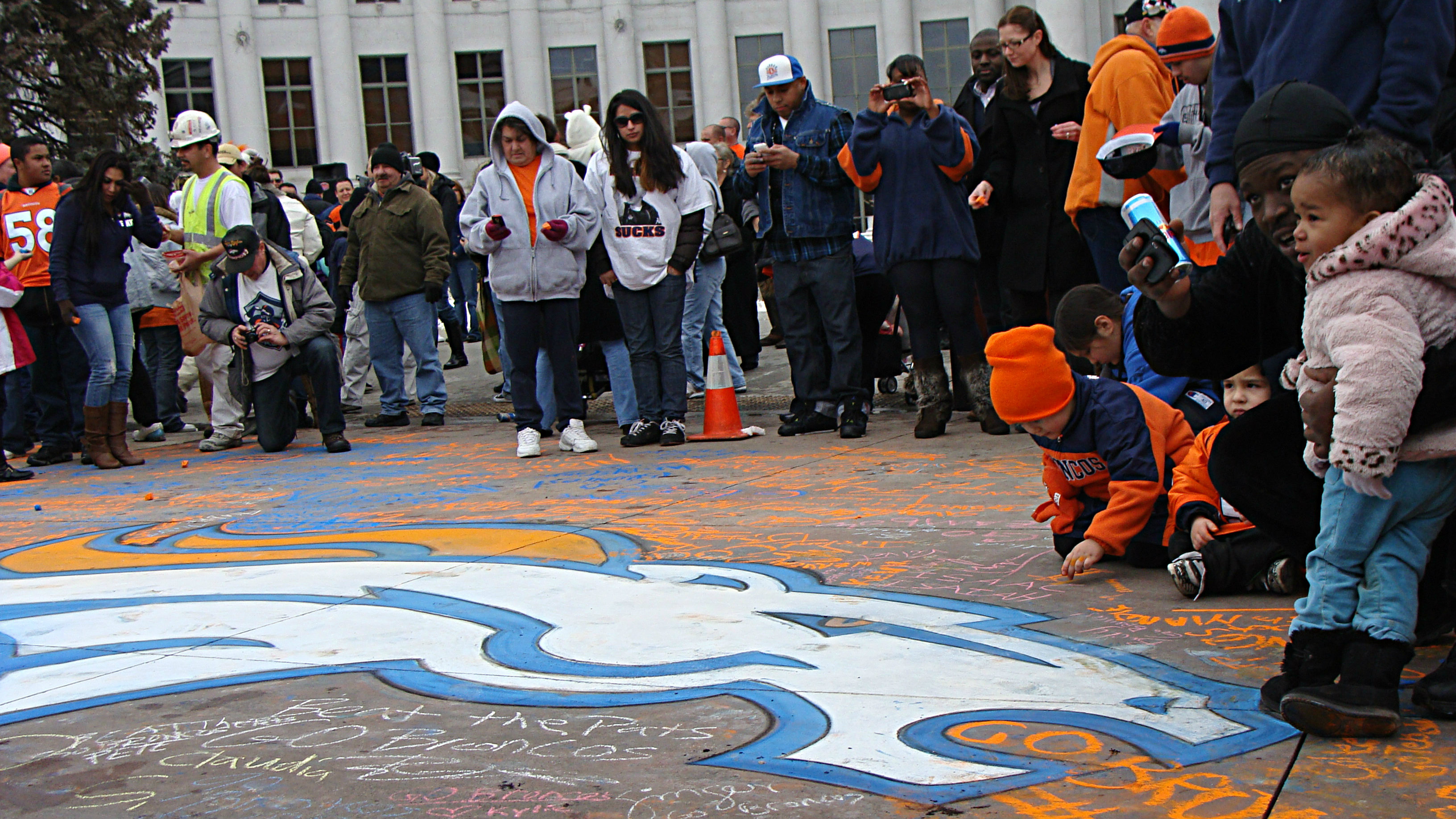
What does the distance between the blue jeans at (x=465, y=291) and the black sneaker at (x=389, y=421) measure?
201cm

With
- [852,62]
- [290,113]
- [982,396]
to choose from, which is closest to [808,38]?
[852,62]

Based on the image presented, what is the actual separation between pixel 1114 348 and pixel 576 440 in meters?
3.58

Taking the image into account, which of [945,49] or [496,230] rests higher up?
[945,49]

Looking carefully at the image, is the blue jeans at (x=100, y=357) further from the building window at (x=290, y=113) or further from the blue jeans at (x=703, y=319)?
the building window at (x=290, y=113)

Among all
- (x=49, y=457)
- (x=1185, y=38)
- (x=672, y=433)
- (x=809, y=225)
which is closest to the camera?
(x=1185, y=38)

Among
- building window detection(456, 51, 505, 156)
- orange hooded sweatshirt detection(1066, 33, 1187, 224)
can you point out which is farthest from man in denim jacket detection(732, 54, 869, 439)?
building window detection(456, 51, 505, 156)

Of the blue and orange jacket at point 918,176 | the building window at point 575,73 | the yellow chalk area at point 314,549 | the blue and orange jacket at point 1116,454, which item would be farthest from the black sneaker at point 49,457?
the building window at point 575,73

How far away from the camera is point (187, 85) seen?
31.6m

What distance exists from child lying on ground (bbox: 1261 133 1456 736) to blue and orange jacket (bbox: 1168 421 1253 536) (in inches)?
36.5

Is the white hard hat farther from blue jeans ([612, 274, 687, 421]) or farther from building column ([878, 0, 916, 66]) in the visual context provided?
building column ([878, 0, 916, 66])

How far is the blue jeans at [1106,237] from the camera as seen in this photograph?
18.7 feet

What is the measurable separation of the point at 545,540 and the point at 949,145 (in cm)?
309

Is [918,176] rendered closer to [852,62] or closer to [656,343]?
[656,343]

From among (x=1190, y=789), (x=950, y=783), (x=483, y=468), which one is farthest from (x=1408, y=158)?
(x=483, y=468)
